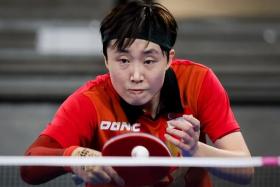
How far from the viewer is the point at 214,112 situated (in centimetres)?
255

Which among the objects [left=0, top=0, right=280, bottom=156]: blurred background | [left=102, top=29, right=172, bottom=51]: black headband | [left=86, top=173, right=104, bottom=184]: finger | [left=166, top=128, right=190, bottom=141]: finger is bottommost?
[left=0, top=0, right=280, bottom=156]: blurred background

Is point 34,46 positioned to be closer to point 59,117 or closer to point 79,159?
point 59,117

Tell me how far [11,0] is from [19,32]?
38cm

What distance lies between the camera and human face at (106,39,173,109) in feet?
7.84

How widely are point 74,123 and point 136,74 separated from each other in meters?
0.30

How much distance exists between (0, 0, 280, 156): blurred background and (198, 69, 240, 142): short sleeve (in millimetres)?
4092

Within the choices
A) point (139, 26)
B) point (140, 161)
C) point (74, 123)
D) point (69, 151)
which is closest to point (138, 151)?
point (140, 161)

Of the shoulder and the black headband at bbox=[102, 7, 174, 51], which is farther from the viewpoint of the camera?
the shoulder

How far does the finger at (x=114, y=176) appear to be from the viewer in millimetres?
2150

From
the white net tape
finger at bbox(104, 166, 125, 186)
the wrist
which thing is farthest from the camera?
the wrist

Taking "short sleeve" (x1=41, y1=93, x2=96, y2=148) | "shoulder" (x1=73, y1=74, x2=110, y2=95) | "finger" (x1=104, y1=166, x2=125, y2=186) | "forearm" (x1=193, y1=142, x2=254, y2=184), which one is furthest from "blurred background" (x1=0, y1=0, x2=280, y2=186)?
"finger" (x1=104, y1=166, x2=125, y2=186)

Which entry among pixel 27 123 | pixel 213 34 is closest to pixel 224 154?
pixel 27 123

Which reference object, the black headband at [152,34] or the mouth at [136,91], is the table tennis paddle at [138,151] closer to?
the mouth at [136,91]

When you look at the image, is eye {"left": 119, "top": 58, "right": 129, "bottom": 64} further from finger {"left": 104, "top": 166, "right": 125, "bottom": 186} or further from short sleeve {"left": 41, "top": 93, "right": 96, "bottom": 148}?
finger {"left": 104, "top": 166, "right": 125, "bottom": 186}
